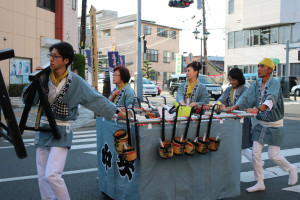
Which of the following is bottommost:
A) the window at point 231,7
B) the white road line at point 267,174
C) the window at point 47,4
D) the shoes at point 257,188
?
the white road line at point 267,174

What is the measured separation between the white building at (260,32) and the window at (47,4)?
2322 cm

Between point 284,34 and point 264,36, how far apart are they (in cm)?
232

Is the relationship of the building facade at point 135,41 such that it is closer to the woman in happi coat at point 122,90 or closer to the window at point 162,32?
the window at point 162,32

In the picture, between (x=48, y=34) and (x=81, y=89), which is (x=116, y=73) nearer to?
(x=81, y=89)

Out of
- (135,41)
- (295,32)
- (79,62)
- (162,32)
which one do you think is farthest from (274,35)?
(79,62)

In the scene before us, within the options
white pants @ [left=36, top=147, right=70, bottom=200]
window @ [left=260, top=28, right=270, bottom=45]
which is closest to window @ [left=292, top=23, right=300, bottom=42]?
window @ [left=260, top=28, right=270, bottom=45]

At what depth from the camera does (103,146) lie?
13.6ft

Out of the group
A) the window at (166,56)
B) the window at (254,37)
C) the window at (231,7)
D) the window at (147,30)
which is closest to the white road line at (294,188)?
the window at (254,37)

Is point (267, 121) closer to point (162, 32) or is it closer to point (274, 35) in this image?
point (274, 35)

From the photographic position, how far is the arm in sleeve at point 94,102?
3.42 metres

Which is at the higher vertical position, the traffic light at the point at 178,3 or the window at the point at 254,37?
the window at the point at 254,37

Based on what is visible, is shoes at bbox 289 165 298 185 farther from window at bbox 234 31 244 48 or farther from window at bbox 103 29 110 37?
window at bbox 103 29 110 37

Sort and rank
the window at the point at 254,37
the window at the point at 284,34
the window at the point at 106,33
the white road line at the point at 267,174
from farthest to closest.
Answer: the window at the point at 106,33 → the window at the point at 254,37 → the window at the point at 284,34 → the white road line at the point at 267,174

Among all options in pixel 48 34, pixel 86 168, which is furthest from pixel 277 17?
pixel 86 168
